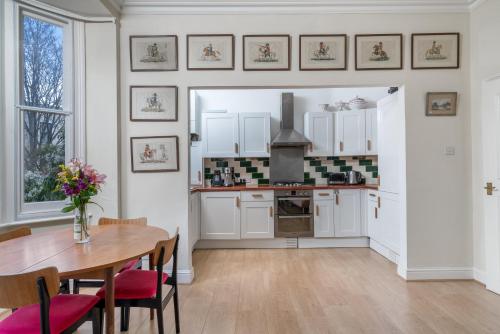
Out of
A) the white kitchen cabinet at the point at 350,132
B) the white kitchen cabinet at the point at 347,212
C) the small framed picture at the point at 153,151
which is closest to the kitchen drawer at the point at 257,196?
the white kitchen cabinet at the point at 347,212

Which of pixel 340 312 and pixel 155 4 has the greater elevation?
pixel 155 4

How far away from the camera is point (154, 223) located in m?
3.11

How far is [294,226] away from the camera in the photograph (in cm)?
439

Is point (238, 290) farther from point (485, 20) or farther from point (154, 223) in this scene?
point (485, 20)

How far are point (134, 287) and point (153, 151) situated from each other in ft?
5.18

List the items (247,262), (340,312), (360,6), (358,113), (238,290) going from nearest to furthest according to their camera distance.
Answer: (340,312) < (238,290) < (360,6) < (247,262) < (358,113)

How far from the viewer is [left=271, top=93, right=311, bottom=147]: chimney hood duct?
471cm

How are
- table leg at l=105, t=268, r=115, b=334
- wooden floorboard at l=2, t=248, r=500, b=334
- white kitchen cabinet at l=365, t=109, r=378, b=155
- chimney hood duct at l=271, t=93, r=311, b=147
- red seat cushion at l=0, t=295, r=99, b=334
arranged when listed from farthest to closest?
chimney hood duct at l=271, t=93, r=311, b=147 < white kitchen cabinet at l=365, t=109, r=378, b=155 < wooden floorboard at l=2, t=248, r=500, b=334 < table leg at l=105, t=268, r=115, b=334 < red seat cushion at l=0, t=295, r=99, b=334

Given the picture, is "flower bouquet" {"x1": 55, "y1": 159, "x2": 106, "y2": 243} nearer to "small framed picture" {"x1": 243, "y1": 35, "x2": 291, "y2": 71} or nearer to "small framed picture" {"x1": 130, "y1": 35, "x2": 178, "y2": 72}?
"small framed picture" {"x1": 130, "y1": 35, "x2": 178, "y2": 72}

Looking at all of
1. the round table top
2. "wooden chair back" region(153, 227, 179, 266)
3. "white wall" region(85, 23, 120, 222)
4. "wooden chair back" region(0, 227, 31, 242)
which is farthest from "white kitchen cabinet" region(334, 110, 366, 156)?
"wooden chair back" region(0, 227, 31, 242)

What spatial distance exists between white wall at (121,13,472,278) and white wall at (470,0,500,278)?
0.21 ft

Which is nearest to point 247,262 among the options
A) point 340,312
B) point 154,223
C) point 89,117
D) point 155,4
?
point 154,223

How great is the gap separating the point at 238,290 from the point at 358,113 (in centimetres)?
317

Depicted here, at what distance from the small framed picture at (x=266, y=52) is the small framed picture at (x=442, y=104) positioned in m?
1.48
